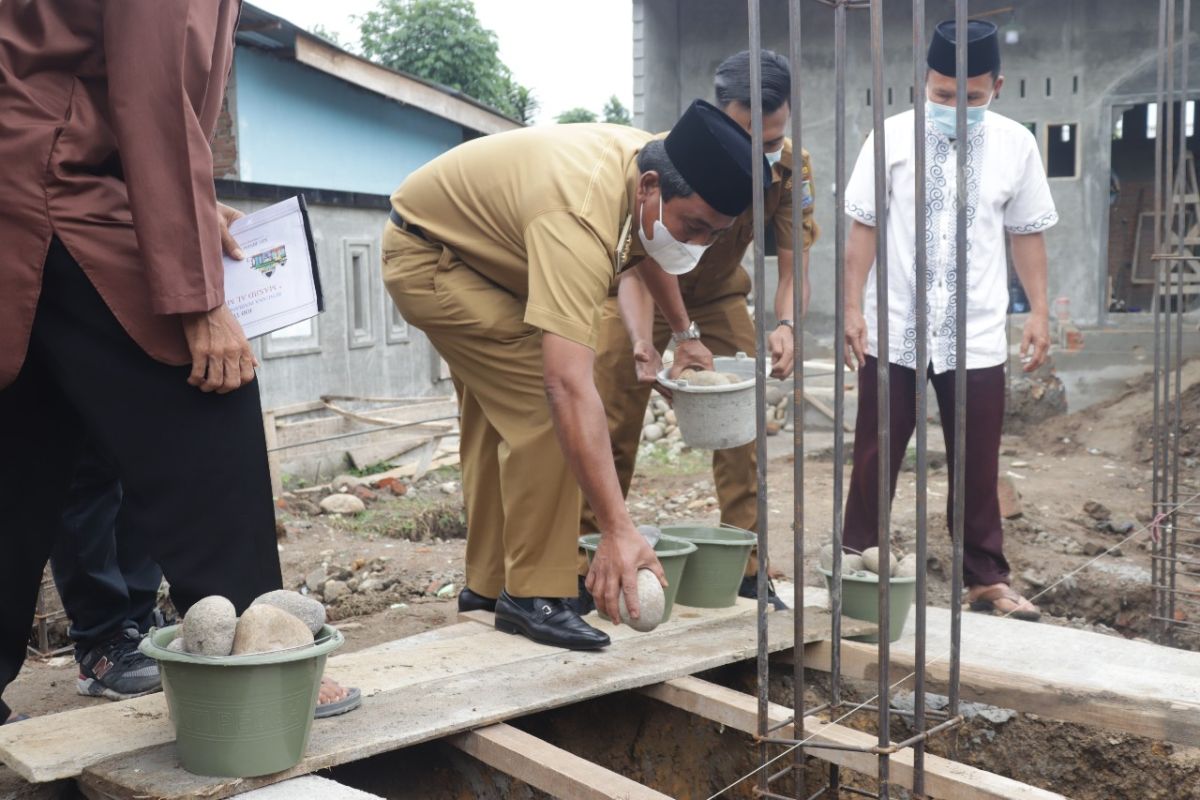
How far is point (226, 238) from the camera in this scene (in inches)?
94.0

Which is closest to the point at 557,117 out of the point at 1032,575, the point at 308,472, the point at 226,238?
the point at 308,472

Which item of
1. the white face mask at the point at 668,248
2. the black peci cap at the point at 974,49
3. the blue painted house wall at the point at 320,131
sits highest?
the blue painted house wall at the point at 320,131

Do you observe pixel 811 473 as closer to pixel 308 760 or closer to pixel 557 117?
pixel 308 760

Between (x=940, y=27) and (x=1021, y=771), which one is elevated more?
(x=940, y=27)

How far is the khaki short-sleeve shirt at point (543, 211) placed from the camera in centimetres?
275

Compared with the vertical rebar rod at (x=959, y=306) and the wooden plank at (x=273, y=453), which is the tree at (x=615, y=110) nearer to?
the wooden plank at (x=273, y=453)

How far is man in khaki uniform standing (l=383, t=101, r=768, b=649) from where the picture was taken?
8.79 ft

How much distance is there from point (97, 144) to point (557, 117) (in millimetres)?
40956

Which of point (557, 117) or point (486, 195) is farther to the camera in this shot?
point (557, 117)

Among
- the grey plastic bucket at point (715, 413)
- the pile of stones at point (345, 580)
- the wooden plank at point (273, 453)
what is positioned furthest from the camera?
the wooden plank at point (273, 453)

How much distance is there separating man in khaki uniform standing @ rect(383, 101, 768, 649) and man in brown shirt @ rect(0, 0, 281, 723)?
0.76 metres

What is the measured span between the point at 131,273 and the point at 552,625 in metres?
1.56

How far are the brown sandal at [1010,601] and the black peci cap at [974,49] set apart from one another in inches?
68.9

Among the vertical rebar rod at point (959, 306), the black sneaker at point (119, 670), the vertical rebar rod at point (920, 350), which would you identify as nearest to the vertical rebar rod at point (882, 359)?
the vertical rebar rod at point (920, 350)
